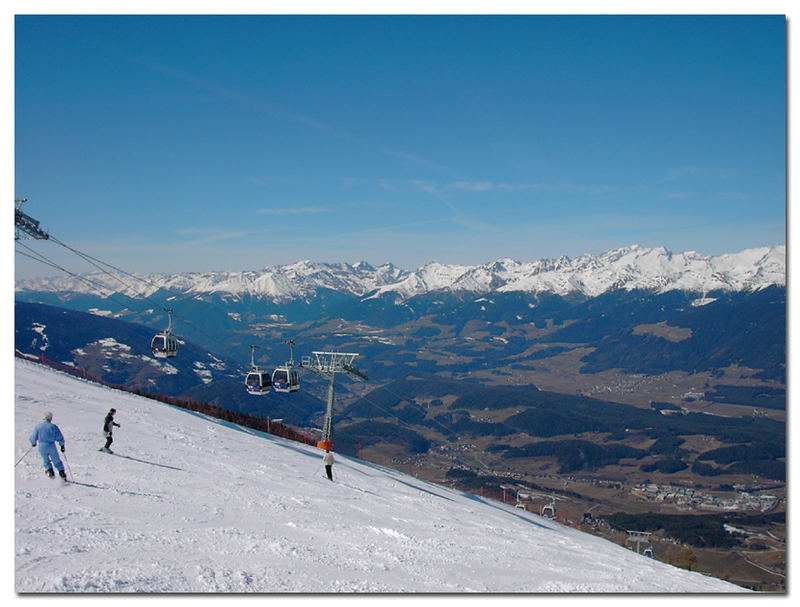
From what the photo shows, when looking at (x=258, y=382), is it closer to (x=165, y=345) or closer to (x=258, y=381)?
(x=258, y=381)

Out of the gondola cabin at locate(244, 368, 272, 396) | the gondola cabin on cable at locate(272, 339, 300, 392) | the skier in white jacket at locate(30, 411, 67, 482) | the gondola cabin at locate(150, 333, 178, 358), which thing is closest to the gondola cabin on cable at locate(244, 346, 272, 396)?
the gondola cabin at locate(244, 368, 272, 396)

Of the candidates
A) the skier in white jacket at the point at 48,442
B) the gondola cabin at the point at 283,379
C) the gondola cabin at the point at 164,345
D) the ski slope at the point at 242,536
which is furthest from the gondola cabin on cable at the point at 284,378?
the skier in white jacket at the point at 48,442

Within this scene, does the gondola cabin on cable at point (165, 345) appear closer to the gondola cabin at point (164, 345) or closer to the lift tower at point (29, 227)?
the gondola cabin at point (164, 345)

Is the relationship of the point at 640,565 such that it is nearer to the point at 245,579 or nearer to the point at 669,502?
the point at 245,579

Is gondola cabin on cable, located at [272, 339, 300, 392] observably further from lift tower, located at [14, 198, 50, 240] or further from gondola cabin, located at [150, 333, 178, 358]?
lift tower, located at [14, 198, 50, 240]

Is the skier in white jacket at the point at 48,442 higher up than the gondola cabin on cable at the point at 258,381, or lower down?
higher up

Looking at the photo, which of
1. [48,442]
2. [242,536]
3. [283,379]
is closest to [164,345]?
[283,379]
